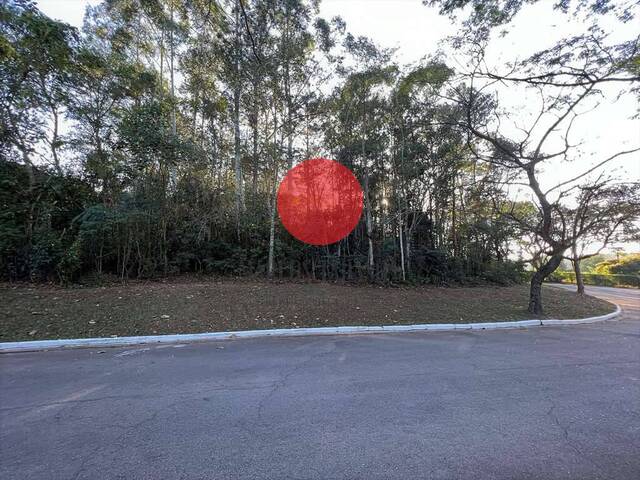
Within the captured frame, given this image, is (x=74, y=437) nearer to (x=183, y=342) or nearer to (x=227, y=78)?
(x=183, y=342)

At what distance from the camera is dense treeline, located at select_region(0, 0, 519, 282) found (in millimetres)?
8250

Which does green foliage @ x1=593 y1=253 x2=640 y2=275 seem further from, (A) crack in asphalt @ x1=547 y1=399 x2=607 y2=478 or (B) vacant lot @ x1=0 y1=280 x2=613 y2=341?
(A) crack in asphalt @ x1=547 y1=399 x2=607 y2=478

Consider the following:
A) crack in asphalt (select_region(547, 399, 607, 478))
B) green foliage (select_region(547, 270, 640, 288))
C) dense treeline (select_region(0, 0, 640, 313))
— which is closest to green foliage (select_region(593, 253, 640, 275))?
green foliage (select_region(547, 270, 640, 288))

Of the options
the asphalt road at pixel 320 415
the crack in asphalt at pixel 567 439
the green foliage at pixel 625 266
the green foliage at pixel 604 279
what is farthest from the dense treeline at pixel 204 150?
the green foliage at pixel 625 266

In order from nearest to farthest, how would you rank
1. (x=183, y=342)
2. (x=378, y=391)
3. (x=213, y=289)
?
1. (x=378, y=391)
2. (x=183, y=342)
3. (x=213, y=289)

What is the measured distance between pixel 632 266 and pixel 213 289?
3472cm

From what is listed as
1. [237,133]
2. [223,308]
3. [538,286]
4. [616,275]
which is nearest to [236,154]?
[237,133]

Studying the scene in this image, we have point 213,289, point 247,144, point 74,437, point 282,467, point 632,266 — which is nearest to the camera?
point 282,467

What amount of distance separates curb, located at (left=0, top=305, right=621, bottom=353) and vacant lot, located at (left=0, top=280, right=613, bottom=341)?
1.05ft

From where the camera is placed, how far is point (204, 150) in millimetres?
10516

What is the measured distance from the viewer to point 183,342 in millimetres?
5363

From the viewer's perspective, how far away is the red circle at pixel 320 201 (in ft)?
36.2

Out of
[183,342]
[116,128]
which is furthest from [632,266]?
[116,128]

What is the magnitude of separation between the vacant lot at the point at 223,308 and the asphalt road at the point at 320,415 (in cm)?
130
